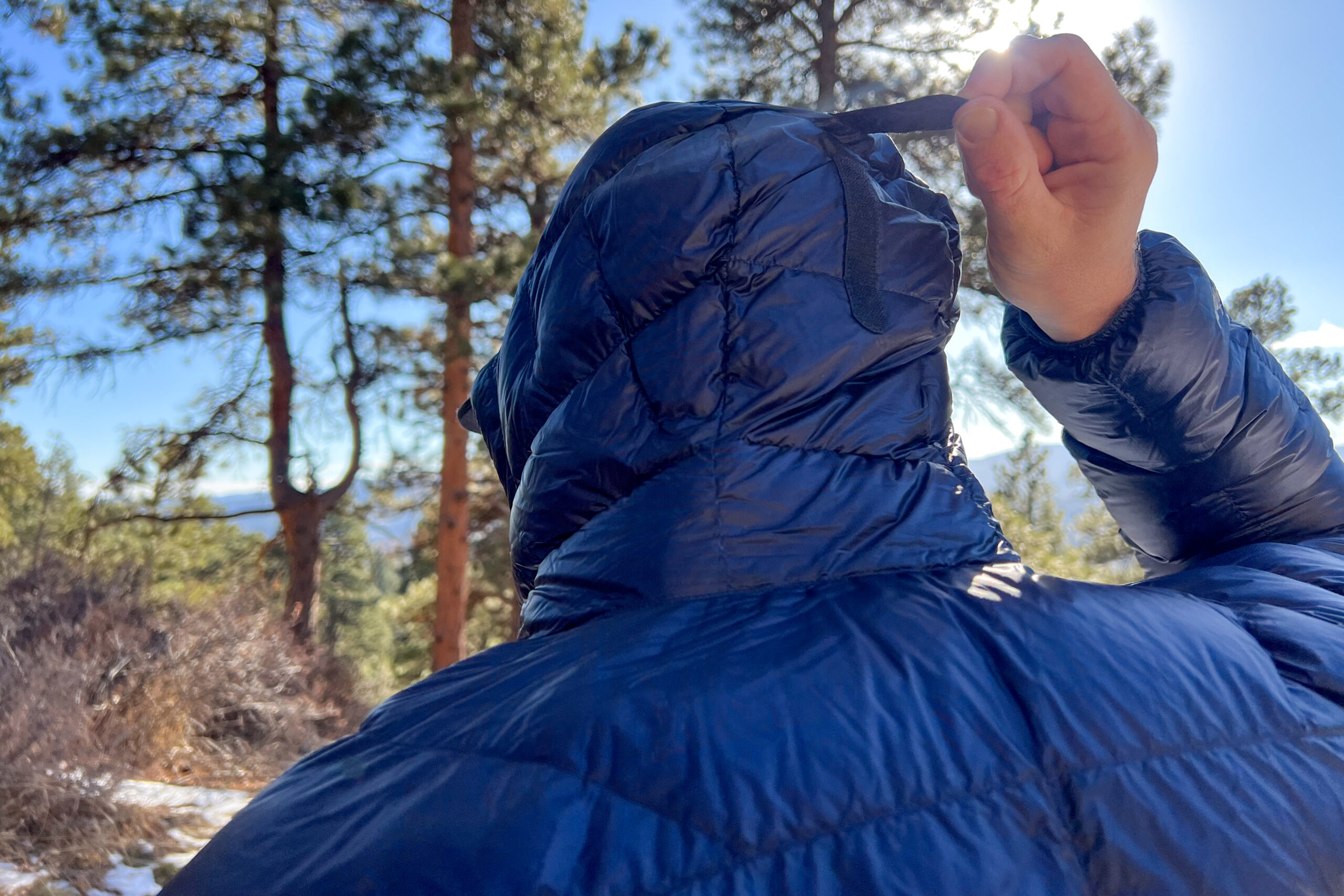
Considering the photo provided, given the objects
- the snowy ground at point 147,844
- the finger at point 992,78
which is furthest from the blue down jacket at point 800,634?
the snowy ground at point 147,844

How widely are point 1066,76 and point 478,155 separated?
32.4 feet

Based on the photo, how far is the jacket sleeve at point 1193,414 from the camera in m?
1.00

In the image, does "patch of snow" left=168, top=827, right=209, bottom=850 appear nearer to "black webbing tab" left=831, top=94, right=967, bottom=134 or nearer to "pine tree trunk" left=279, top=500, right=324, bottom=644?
"black webbing tab" left=831, top=94, right=967, bottom=134

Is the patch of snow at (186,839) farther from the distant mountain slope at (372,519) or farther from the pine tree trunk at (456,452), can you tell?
the distant mountain slope at (372,519)

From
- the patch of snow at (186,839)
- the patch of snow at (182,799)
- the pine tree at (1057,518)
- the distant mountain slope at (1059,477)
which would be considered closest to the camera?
the patch of snow at (186,839)

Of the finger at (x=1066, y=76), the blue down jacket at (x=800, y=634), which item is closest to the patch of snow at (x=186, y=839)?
the blue down jacket at (x=800, y=634)

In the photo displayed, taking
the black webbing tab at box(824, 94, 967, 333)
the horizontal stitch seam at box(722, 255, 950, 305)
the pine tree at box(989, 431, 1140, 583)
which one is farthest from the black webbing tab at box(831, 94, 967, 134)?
the pine tree at box(989, 431, 1140, 583)

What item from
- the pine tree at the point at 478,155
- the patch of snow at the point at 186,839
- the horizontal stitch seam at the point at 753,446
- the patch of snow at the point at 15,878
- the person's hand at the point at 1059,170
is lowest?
the patch of snow at the point at 186,839

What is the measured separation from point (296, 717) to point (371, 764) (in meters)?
6.81

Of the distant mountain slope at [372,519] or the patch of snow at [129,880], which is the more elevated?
the distant mountain slope at [372,519]

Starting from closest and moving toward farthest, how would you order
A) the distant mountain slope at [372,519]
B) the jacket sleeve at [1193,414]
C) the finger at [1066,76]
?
the finger at [1066,76]
the jacket sleeve at [1193,414]
the distant mountain slope at [372,519]

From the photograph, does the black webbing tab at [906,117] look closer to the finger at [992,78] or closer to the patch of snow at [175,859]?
the finger at [992,78]

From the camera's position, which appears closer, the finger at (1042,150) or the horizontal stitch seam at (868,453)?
the horizontal stitch seam at (868,453)

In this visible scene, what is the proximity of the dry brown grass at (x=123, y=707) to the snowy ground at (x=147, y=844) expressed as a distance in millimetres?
88
